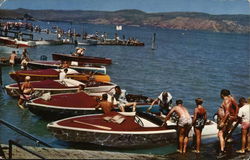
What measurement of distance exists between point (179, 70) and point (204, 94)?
50.7 ft

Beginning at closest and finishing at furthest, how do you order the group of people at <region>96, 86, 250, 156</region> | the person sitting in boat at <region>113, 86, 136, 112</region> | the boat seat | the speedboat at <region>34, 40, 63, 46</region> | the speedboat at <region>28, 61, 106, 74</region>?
the group of people at <region>96, 86, 250, 156</region>, the boat seat, the person sitting in boat at <region>113, 86, 136, 112</region>, the speedboat at <region>28, 61, 106, 74</region>, the speedboat at <region>34, 40, 63, 46</region>

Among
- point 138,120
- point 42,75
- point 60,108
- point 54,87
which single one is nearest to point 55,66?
point 42,75

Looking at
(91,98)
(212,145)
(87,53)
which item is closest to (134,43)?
(87,53)

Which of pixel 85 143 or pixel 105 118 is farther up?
→ pixel 105 118

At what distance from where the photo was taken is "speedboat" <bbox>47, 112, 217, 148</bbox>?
13547 millimetres

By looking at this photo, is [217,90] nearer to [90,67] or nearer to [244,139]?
[90,67]

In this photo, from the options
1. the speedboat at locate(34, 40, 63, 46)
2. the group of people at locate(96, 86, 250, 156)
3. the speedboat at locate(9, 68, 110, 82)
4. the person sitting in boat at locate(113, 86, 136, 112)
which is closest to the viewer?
the group of people at locate(96, 86, 250, 156)

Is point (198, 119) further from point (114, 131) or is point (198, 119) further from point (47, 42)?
point (47, 42)

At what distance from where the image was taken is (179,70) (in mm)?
46938

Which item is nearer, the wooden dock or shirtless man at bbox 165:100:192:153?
the wooden dock

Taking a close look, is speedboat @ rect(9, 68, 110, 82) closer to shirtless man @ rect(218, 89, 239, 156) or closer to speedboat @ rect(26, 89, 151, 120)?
speedboat @ rect(26, 89, 151, 120)

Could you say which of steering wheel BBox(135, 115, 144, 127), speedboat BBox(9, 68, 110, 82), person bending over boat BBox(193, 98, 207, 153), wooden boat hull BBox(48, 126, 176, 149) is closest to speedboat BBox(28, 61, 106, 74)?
speedboat BBox(9, 68, 110, 82)

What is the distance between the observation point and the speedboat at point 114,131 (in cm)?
1355

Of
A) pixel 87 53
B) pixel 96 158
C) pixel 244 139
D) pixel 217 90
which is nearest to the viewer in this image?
pixel 96 158
